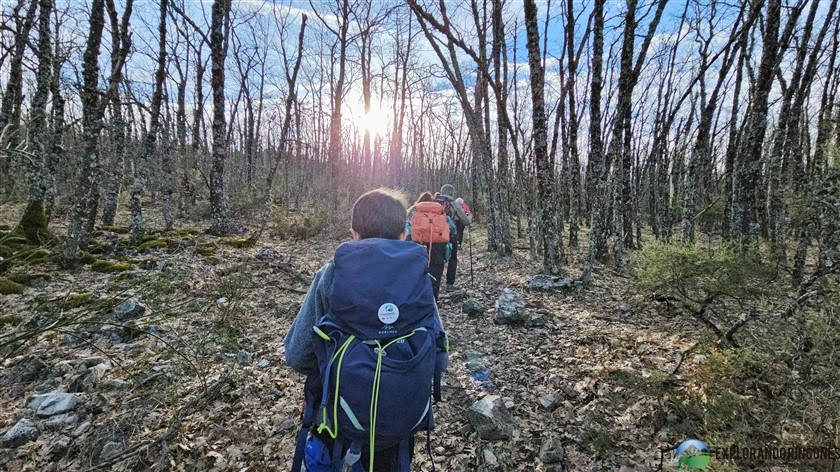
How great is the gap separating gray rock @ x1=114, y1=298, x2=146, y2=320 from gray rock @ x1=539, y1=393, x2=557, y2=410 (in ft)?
17.0

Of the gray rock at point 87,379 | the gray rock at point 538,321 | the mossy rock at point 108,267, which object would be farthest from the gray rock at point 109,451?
the mossy rock at point 108,267

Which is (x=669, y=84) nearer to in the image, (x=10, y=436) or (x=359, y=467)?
(x=359, y=467)

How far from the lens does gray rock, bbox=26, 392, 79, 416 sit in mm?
3338

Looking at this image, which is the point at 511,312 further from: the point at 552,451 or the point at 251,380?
Answer: the point at 251,380

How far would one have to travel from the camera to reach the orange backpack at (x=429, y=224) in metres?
5.63

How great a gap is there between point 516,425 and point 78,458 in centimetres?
355

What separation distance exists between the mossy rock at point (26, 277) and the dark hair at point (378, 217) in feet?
23.4

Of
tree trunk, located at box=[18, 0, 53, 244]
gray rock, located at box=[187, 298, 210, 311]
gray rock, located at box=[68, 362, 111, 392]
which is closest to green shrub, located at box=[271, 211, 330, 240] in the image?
tree trunk, located at box=[18, 0, 53, 244]

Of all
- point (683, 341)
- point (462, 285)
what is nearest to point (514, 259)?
point (462, 285)

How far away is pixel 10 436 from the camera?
9.94 feet

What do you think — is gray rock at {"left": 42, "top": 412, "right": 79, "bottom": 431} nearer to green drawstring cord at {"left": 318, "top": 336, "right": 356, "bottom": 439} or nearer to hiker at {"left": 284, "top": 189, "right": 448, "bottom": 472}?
hiker at {"left": 284, "top": 189, "right": 448, "bottom": 472}

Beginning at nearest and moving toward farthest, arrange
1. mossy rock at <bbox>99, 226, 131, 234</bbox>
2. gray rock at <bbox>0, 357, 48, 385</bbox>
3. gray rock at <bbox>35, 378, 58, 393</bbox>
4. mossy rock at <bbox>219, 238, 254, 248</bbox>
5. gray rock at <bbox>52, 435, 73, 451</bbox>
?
gray rock at <bbox>52, 435, 73, 451</bbox> → gray rock at <bbox>35, 378, 58, 393</bbox> → gray rock at <bbox>0, 357, 48, 385</bbox> → mossy rock at <bbox>219, 238, 254, 248</bbox> → mossy rock at <bbox>99, 226, 131, 234</bbox>

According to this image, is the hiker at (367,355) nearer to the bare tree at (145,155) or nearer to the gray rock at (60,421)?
the gray rock at (60,421)

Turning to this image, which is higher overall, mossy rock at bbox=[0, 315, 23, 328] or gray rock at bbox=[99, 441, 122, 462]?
mossy rock at bbox=[0, 315, 23, 328]
